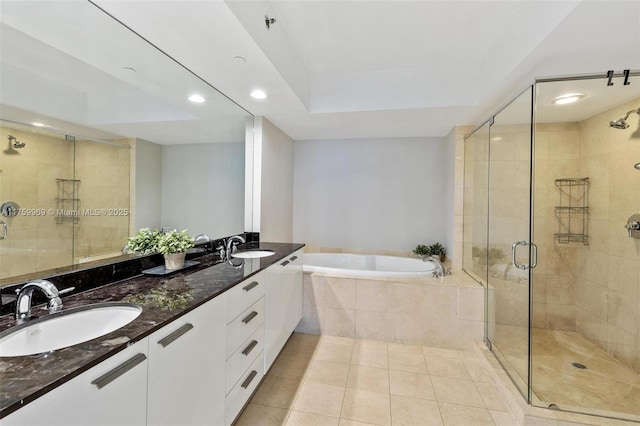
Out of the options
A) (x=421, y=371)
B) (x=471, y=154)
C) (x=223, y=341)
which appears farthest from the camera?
(x=471, y=154)

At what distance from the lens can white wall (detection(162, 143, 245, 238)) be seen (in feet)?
6.35

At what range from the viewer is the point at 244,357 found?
1526 millimetres

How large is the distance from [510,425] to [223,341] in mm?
1774

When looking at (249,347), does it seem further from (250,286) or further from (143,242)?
(143,242)

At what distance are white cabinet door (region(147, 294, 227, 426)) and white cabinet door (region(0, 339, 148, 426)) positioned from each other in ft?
0.15

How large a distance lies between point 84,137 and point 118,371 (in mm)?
1195

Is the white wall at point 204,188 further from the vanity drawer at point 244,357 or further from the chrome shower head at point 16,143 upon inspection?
the vanity drawer at point 244,357

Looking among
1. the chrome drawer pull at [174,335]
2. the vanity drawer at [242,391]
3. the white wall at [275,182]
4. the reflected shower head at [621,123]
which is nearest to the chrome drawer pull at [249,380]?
the vanity drawer at [242,391]

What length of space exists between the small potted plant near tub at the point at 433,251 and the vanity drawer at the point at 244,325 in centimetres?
232

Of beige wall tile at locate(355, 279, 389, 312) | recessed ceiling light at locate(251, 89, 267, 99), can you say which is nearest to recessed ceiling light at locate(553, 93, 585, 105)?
beige wall tile at locate(355, 279, 389, 312)

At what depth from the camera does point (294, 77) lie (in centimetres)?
219

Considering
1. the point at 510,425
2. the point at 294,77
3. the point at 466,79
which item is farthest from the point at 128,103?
the point at 510,425

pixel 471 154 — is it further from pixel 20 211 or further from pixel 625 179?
pixel 20 211

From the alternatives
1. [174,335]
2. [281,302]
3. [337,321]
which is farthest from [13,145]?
[337,321]
